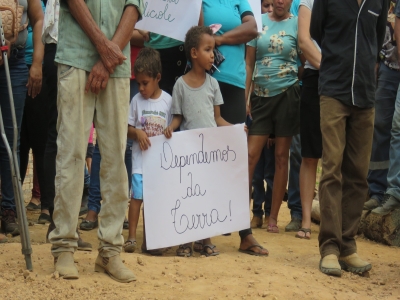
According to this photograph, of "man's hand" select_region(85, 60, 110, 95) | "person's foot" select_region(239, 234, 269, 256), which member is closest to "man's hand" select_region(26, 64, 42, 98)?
"man's hand" select_region(85, 60, 110, 95)

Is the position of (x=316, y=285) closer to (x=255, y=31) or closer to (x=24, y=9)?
(x=255, y=31)

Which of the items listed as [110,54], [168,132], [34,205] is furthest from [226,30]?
[34,205]

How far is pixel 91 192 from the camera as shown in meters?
7.01

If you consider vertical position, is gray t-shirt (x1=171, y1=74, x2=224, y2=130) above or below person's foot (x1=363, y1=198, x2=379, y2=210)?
above

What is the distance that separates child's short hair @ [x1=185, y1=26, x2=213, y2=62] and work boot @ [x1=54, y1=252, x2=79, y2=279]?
199cm

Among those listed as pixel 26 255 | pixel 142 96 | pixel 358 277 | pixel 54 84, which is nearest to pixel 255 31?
pixel 142 96

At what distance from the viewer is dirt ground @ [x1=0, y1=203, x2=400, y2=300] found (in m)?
4.73

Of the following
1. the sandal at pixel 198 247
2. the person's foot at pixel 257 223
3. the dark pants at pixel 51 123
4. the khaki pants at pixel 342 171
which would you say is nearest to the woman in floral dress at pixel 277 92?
the person's foot at pixel 257 223

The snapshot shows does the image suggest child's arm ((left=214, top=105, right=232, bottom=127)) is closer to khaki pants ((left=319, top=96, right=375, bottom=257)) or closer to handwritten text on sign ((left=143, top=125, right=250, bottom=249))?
handwritten text on sign ((left=143, top=125, right=250, bottom=249))

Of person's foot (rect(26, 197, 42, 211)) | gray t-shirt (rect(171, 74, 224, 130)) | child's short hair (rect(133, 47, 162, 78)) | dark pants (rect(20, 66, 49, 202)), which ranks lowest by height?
person's foot (rect(26, 197, 42, 211))

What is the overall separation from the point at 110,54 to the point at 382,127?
4040 mm

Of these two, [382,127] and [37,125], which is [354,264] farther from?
[37,125]

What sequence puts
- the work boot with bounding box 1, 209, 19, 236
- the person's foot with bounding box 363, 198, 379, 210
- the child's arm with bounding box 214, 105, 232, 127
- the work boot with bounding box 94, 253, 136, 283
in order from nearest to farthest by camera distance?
the work boot with bounding box 94, 253, 136, 283
the child's arm with bounding box 214, 105, 232, 127
the work boot with bounding box 1, 209, 19, 236
the person's foot with bounding box 363, 198, 379, 210

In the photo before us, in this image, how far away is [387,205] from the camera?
7629 mm
